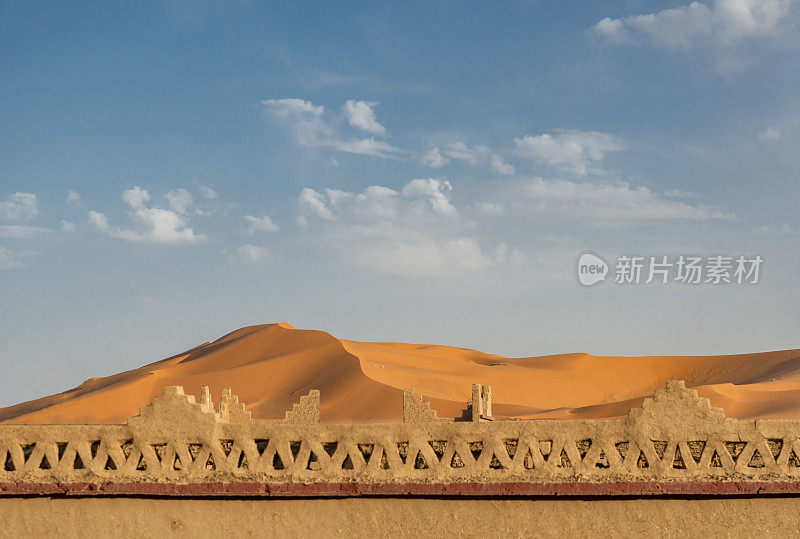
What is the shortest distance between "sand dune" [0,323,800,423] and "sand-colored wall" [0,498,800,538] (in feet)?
83.6

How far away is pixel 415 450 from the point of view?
29.9ft

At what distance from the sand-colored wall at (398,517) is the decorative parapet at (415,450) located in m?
0.25

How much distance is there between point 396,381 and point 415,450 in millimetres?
38727

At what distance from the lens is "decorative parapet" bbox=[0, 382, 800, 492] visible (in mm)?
8883

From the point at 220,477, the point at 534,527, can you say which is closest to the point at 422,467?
the point at 534,527

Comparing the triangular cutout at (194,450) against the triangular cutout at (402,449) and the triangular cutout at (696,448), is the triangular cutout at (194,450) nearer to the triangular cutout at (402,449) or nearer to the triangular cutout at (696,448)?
the triangular cutout at (402,449)

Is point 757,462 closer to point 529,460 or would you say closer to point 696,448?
point 696,448

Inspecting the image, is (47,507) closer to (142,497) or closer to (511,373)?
(142,497)

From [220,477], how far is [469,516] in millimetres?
2661

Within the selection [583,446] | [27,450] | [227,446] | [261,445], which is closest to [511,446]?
[583,446]

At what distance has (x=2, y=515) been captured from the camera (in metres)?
9.46

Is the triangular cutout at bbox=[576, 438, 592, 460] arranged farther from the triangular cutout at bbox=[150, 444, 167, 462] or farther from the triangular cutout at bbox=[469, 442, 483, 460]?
the triangular cutout at bbox=[150, 444, 167, 462]

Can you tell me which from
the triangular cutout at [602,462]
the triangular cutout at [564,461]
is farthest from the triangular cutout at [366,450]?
the triangular cutout at [602,462]

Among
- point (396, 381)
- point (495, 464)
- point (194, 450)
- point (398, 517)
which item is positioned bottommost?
point (398, 517)
